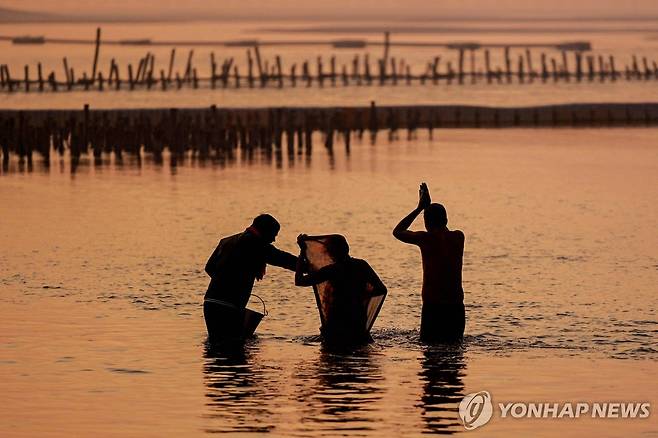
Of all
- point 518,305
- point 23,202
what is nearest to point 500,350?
point 518,305


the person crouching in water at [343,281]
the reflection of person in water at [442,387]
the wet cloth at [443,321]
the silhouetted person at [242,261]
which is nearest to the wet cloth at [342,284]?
the person crouching in water at [343,281]

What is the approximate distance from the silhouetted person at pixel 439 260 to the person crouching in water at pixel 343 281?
19.3 inches

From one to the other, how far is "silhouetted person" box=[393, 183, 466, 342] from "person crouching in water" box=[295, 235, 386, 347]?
0.49m

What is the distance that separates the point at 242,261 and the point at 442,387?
2.42 m

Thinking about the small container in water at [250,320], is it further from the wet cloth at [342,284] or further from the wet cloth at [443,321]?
the wet cloth at [443,321]

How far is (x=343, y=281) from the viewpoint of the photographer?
16.7 m

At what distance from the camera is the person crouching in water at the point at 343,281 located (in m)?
16.6

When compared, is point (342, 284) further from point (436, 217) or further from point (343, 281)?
point (436, 217)

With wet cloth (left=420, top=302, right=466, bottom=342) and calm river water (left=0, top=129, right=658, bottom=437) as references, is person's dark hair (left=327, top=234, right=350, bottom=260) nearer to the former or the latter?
wet cloth (left=420, top=302, right=466, bottom=342)

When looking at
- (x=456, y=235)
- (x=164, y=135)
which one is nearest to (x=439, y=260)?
(x=456, y=235)

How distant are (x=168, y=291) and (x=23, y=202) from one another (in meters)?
18.4

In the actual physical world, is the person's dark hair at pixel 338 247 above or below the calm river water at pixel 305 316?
above

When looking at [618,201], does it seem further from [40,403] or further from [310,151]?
[40,403]

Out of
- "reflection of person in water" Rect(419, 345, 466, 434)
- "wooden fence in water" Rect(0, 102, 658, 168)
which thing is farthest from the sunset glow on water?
"wooden fence in water" Rect(0, 102, 658, 168)
